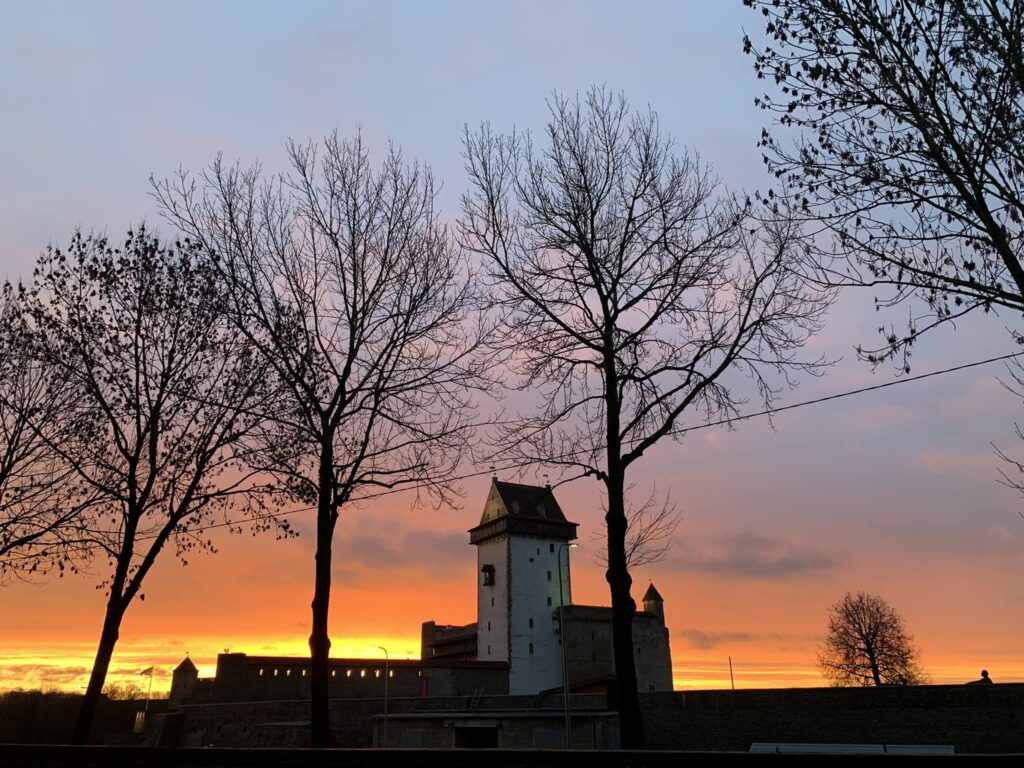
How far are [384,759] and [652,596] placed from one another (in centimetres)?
7310

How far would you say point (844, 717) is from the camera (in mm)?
25500

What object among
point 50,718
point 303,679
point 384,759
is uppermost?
point 303,679

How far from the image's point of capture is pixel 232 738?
41.6 metres

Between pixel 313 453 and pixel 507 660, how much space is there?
5389 centimetres

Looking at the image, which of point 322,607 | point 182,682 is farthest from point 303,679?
point 322,607

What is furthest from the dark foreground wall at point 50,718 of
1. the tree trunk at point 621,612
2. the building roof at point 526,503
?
the tree trunk at point 621,612

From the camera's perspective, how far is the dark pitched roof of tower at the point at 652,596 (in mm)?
77875

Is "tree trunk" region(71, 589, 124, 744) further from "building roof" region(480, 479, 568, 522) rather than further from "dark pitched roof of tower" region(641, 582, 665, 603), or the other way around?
"dark pitched roof of tower" region(641, 582, 665, 603)

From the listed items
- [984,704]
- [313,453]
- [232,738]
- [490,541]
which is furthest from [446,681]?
[313,453]

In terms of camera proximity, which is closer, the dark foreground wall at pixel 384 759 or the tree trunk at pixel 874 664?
the dark foreground wall at pixel 384 759

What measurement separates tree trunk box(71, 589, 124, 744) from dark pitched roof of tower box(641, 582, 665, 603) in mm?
68548

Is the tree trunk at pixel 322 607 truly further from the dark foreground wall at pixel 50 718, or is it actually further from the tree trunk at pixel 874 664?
the dark foreground wall at pixel 50 718

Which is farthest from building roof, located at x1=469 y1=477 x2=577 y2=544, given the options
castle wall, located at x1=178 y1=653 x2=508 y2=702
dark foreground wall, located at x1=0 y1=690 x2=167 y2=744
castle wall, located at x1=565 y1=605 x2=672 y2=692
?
dark foreground wall, located at x1=0 y1=690 x2=167 y2=744

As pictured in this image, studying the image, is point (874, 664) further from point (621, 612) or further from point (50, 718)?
point (50, 718)
